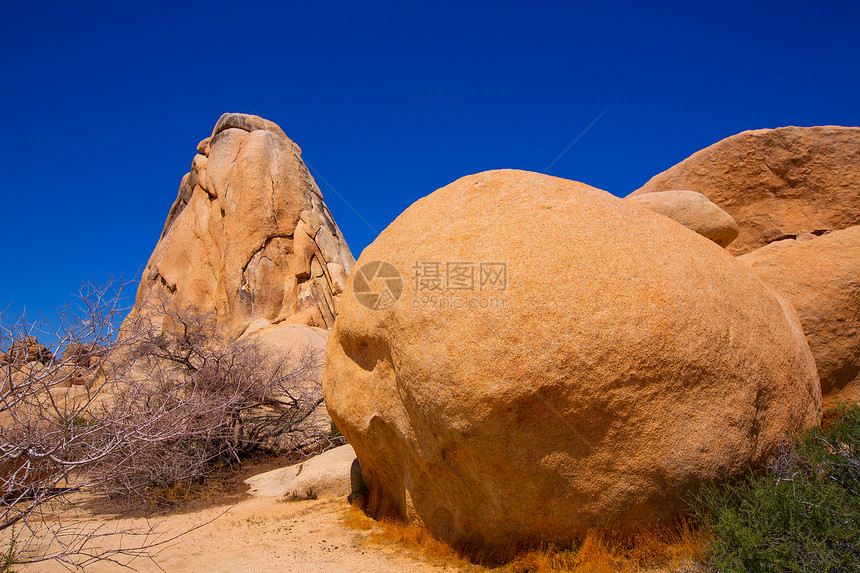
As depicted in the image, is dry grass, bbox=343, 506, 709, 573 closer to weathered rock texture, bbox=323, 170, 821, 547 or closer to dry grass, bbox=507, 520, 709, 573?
dry grass, bbox=507, 520, 709, 573

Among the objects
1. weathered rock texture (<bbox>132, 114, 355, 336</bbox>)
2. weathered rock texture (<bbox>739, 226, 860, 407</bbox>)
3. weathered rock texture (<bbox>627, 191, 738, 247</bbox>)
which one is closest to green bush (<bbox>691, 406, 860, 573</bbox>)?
weathered rock texture (<bbox>739, 226, 860, 407</bbox>)

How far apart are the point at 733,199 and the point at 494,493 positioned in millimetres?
5572

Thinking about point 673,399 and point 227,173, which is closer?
point 673,399

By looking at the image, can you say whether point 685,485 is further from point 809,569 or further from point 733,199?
point 733,199

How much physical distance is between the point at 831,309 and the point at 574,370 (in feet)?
10.2

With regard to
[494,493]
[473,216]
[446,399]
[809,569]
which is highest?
[473,216]

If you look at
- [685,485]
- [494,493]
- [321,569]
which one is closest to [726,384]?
[685,485]

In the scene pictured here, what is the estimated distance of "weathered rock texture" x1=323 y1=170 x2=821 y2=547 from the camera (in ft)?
11.6

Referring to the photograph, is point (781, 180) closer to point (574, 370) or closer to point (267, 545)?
point (574, 370)

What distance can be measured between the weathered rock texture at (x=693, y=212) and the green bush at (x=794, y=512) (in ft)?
9.08

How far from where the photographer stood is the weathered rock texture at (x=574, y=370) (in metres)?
3.54

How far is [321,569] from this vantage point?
4.19 m

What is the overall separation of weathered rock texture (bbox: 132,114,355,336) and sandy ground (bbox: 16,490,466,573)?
10.1 m

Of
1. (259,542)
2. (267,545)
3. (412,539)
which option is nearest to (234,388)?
(259,542)
